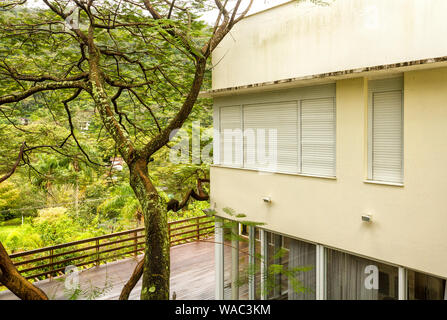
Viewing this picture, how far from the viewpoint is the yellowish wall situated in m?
4.13

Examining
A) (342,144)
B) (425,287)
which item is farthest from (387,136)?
(425,287)

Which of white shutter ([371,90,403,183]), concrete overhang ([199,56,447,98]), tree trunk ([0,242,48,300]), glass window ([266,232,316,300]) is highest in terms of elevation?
concrete overhang ([199,56,447,98])

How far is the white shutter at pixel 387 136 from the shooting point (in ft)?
15.1

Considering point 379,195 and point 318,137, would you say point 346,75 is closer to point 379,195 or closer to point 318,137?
point 318,137

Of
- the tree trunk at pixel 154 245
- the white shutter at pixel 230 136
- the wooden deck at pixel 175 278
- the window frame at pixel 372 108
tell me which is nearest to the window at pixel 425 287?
the window frame at pixel 372 108

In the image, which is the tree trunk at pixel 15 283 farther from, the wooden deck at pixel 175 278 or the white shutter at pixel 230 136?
the wooden deck at pixel 175 278

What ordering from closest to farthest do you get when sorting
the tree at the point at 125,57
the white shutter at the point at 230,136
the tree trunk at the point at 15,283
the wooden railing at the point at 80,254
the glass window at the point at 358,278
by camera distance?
the tree trunk at the point at 15,283, the tree at the point at 125,57, the glass window at the point at 358,278, the white shutter at the point at 230,136, the wooden railing at the point at 80,254

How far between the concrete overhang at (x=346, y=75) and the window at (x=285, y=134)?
27cm

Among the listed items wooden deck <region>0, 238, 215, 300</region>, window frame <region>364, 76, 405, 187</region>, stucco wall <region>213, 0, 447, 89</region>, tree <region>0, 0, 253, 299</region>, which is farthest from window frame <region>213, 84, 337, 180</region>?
wooden deck <region>0, 238, 215, 300</region>

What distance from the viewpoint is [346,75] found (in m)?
4.86

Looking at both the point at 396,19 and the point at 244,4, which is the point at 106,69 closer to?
the point at 244,4

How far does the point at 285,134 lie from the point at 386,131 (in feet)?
6.04

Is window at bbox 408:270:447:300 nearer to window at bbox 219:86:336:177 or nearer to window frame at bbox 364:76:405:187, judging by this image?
window frame at bbox 364:76:405:187
